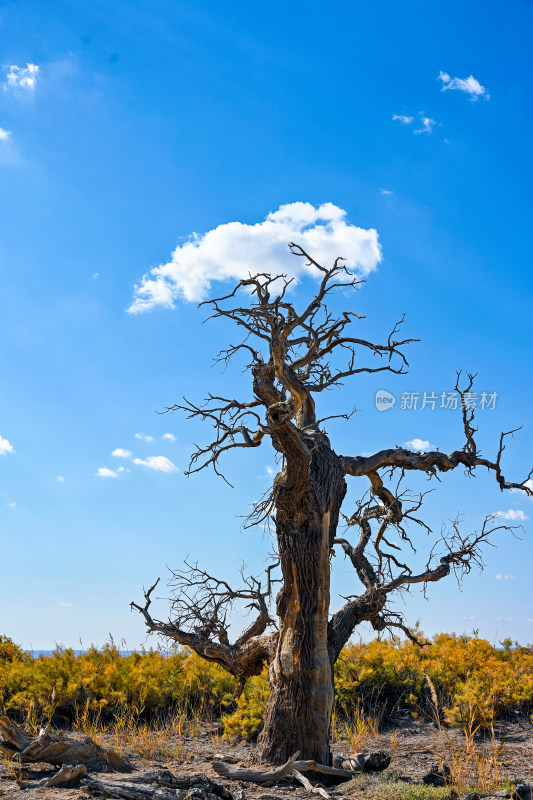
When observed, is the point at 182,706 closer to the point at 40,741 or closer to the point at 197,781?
the point at 40,741

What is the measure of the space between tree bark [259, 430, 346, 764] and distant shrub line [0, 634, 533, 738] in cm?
338

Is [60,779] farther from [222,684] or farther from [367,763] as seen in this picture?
[222,684]

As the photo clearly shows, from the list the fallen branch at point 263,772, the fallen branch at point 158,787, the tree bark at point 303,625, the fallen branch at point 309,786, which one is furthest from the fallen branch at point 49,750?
the fallen branch at point 309,786

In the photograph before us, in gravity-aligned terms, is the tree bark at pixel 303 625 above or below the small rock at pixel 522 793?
above

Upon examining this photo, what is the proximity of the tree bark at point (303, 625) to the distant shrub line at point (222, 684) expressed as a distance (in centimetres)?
338

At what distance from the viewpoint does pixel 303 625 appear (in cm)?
824

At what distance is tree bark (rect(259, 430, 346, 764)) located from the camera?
316 inches

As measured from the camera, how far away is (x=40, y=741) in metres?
7.51

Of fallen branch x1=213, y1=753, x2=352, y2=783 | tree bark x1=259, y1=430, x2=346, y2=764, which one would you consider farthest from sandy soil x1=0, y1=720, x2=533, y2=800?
tree bark x1=259, y1=430, x2=346, y2=764

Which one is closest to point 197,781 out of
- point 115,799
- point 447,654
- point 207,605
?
point 115,799

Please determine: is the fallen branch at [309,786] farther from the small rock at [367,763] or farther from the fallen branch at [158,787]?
the small rock at [367,763]

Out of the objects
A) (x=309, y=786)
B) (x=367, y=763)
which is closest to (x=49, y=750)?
(x=309, y=786)

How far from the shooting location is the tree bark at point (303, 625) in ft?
26.3

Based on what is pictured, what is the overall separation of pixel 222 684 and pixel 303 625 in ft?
19.5
